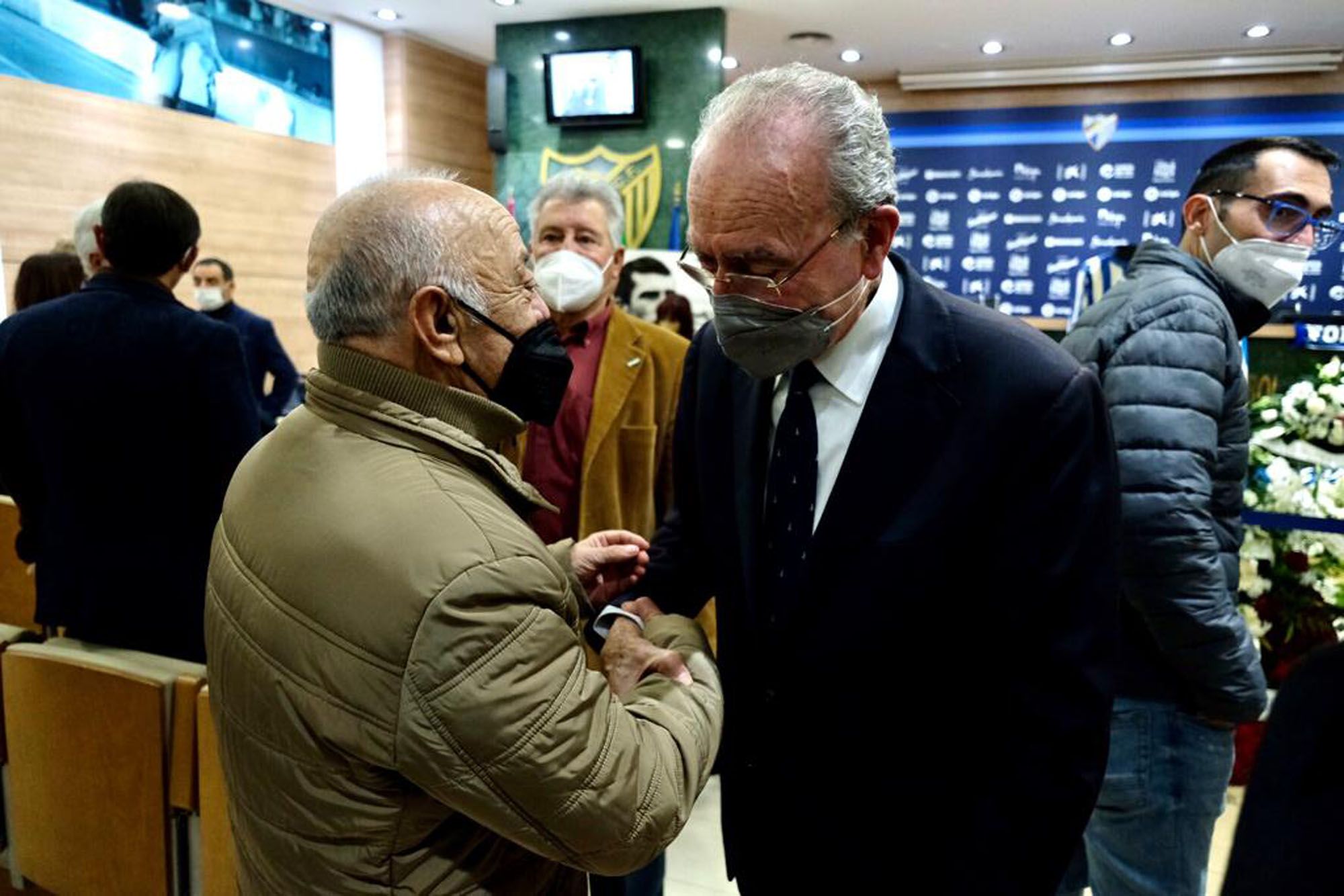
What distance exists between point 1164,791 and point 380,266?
160cm

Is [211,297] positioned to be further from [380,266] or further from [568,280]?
[380,266]

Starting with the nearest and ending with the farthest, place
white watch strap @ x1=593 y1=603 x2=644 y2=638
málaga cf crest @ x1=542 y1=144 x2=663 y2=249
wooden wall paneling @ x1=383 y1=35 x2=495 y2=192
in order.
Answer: white watch strap @ x1=593 y1=603 x2=644 y2=638 → málaga cf crest @ x1=542 y1=144 x2=663 y2=249 → wooden wall paneling @ x1=383 y1=35 x2=495 y2=192

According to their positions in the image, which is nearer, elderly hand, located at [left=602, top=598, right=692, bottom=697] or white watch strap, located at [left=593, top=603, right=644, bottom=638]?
elderly hand, located at [left=602, top=598, right=692, bottom=697]

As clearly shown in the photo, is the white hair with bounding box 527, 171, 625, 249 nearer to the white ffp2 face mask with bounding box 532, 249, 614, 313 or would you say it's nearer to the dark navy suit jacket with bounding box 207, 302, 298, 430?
the white ffp2 face mask with bounding box 532, 249, 614, 313

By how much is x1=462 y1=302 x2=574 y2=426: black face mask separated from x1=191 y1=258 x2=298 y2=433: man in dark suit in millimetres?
3748

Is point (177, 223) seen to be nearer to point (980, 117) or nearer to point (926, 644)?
point (926, 644)

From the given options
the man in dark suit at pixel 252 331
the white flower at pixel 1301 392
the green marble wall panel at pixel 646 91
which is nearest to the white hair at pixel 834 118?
the white flower at pixel 1301 392

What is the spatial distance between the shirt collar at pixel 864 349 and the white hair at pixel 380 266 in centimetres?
48

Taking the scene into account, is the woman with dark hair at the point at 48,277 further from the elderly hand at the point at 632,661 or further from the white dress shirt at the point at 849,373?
the white dress shirt at the point at 849,373

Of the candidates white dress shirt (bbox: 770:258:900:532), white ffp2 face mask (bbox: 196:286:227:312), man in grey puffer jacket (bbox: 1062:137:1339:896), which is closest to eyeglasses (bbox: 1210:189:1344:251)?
man in grey puffer jacket (bbox: 1062:137:1339:896)

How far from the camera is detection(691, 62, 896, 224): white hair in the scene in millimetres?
Result: 1070

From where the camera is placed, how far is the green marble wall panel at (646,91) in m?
5.91

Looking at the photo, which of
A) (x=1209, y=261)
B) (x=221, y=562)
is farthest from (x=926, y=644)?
(x=1209, y=261)

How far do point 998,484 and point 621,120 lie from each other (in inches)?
217
